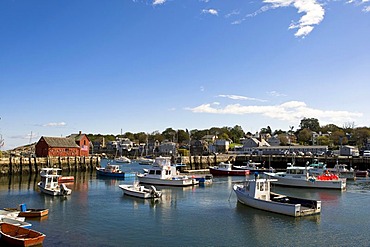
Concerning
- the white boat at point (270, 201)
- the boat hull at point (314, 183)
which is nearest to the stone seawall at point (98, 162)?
the boat hull at point (314, 183)

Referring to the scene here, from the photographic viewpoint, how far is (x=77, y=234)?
75.2ft

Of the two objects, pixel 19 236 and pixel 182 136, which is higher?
pixel 182 136

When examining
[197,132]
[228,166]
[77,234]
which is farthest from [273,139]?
[77,234]

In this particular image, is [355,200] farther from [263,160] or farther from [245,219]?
[263,160]

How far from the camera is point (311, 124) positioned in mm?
187875

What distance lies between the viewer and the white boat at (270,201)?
2850 cm

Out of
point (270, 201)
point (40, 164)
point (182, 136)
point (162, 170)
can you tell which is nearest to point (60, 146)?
point (40, 164)

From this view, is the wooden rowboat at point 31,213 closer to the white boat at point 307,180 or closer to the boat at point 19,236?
the boat at point 19,236

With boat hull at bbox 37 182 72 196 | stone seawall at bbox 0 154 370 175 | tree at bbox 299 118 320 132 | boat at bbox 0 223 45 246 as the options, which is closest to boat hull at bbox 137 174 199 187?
boat hull at bbox 37 182 72 196

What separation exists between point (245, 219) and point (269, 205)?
3.15 m

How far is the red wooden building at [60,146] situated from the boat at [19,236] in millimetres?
57602

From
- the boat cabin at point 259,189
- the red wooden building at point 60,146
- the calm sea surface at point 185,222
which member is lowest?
the calm sea surface at point 185,222

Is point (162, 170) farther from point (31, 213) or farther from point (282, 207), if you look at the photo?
point (31, 213)

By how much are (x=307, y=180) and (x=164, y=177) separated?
63.4 ft
